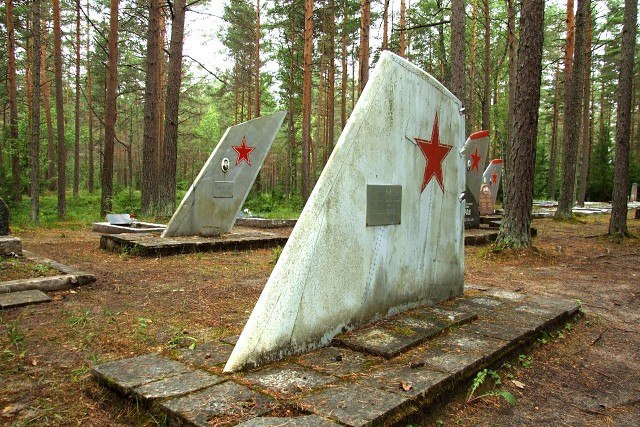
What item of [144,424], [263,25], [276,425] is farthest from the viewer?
[263,25]

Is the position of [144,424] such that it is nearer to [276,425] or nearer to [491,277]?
[276,425]

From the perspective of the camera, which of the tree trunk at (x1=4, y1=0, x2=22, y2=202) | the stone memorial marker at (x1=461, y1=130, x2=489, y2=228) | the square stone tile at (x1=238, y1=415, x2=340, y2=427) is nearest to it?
the square stone tile at (x1=238, y1=415, x2=340, y2=427)

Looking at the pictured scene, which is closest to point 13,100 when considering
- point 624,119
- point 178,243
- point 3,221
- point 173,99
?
point 173,99

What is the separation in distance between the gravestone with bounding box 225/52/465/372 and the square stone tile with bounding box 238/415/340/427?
539 millimetres

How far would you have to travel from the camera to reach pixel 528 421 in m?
2.25

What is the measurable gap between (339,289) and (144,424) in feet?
4.22

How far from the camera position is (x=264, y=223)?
1180cm

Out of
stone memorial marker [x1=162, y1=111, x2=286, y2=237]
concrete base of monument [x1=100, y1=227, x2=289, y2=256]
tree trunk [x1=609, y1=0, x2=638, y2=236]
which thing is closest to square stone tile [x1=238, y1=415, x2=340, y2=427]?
concrete base of monument [x1=100, y1=227, x2=289, y2=256]

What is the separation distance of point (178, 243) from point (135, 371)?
5022 mm

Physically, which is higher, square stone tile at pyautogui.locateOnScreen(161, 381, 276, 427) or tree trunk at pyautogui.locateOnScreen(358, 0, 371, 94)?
tree trunk at pyautogui.locateOnScreen(358, 0, 371, 94)

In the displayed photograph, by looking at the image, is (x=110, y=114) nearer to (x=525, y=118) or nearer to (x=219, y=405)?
(x=525, y=118)

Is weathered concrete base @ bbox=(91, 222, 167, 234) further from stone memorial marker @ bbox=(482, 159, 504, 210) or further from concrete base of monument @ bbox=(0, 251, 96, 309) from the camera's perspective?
stone memorial marker @ bbox=(482, 159, 504, 210)

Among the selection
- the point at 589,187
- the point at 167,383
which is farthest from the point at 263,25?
the point at 589,187

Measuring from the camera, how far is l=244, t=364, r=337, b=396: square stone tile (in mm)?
2057
